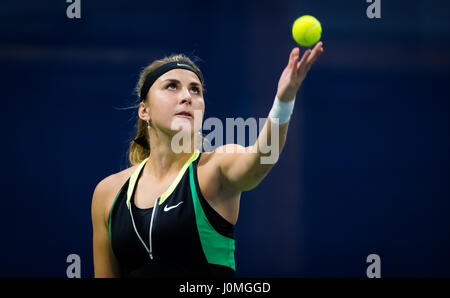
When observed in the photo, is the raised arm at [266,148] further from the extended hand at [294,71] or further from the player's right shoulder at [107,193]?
the player's right shoulder at [107,193]

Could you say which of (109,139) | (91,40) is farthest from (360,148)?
(91,40)

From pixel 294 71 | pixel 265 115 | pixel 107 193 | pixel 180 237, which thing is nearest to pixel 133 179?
pixel 107 193

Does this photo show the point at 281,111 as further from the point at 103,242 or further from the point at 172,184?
the point at 103,242

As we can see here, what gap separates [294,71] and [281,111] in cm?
13

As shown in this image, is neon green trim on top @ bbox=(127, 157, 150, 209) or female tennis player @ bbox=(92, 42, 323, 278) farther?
neon green trim on top @ bbox=(127, 157, 150, 209)

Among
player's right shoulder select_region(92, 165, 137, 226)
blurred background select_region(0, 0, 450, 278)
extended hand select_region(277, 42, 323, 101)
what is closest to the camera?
extended hand select_region(277, 42, 323, 101)

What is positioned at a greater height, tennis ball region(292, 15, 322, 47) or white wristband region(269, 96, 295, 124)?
tennis ball region(292, 15, 322, 47)

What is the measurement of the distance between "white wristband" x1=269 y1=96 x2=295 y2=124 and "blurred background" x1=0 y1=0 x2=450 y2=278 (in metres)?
1.81

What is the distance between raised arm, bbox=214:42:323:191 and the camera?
4.87 ft

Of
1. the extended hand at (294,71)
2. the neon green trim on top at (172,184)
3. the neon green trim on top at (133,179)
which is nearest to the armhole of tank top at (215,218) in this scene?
the neon green trim on top at (172,184)

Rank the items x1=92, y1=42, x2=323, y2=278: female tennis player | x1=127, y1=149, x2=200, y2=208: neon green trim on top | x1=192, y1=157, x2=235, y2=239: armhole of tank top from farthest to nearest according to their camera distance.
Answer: x1=127, y1=149, x2=200, y2=208: neon green trim on top
x1=192, y1=157, x2=235, y2=239: armhole of tank top
x1=92, y1=42, x2=323, y2=278: female tennis player

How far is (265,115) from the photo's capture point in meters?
3.38

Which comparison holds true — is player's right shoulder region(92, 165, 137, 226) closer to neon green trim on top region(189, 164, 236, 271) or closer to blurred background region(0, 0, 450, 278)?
neon green trim on top region(189, 164, 236, 271)

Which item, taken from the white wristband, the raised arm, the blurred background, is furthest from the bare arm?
the blurred background
